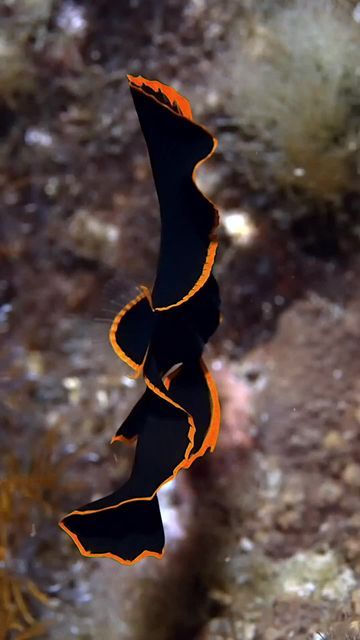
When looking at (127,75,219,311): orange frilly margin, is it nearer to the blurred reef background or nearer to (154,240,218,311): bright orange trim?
(154,240,218,311): bright orange trim

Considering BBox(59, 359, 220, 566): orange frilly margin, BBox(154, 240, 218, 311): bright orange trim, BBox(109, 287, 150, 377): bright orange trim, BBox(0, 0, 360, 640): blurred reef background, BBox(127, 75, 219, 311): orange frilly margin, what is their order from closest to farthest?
1. BBox(127, 75, 219, 311): orange frilly margin
2. BBox(154, 240, 218, 311): bright orange trim
3. BBox(59, 359, 220, 566): orange frilly margin
4. BBox(109, 287, 150, 377): bright orange trim
5. BBox(0, 0, 360, 640): blurred reef background

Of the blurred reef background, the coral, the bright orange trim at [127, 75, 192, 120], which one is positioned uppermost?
the bright orange trim at [127, 75, 192, 120]

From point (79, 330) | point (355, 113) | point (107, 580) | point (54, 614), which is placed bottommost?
point (54, 614)

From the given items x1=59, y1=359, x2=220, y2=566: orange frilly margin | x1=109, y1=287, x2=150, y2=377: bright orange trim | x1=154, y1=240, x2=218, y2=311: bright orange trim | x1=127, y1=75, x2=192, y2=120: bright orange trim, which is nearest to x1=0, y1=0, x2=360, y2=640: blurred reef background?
x1=109, y1=287, x2=150, y2=377: bright orange trim

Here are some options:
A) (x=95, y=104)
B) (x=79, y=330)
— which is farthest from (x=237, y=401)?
(x=95, y=104)

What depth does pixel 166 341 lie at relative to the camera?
2033mm

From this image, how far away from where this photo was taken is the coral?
3.09 metres

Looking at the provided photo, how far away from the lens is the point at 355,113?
309 centimetres

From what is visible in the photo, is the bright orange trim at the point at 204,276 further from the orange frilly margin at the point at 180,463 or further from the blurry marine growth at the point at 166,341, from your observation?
the orange frilly margin at the point at 180,463

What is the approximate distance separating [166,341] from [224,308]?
1249 mm

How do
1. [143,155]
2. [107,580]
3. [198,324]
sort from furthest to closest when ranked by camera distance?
[143,155]
[107,580]
[198,324]

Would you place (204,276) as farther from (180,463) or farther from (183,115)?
(180,463)

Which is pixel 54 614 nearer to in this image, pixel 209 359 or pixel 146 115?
pixel 209 359

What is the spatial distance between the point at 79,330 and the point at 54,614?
1.37 metres
